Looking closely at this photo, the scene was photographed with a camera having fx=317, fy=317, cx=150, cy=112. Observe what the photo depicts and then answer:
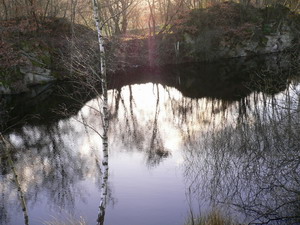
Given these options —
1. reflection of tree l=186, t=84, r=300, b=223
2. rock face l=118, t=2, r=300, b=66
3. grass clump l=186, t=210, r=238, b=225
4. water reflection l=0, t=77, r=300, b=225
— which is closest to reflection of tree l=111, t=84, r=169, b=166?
water reflection l=0, t=77, r=300, b=225

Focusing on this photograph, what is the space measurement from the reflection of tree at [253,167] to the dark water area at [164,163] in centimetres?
4

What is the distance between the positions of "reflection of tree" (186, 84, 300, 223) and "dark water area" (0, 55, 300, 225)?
1.7 inches

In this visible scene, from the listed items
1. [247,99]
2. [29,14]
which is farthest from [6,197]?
[29,14]

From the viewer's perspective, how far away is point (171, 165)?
17000mm

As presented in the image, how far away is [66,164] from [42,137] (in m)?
5.60

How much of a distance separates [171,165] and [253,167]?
429 cm

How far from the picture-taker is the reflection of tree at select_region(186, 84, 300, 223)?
39.3 ft

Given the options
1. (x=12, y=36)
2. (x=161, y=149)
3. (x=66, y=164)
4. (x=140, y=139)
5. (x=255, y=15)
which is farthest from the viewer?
(x=255, y=15)

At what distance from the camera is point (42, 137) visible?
22.6 meters

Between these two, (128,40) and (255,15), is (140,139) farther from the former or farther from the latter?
(255,15)

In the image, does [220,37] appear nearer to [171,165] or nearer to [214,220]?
[171,165]

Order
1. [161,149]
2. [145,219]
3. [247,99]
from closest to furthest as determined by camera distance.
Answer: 1. [145,219]
2. [161,149]
3. [247,99]

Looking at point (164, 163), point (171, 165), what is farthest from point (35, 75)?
point (171, 165)

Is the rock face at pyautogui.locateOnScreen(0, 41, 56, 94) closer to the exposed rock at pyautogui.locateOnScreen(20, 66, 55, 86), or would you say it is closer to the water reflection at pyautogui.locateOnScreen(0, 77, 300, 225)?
the exposed rock at pyautogui.locateOnScreen(20, 66, 55, 86)
